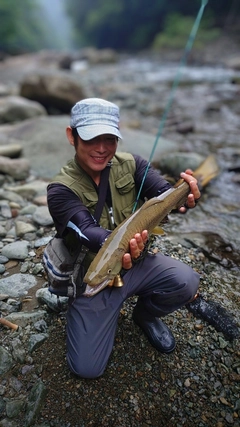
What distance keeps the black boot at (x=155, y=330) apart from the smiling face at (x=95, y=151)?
1.31 m

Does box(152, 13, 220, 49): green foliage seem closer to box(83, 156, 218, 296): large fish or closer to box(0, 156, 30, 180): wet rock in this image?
box(0, 156, 30, 180): wet rock

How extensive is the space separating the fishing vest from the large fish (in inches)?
13.3

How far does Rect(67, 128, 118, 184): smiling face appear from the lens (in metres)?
2.64

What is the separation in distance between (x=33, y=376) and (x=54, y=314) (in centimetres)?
61

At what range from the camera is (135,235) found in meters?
2.31

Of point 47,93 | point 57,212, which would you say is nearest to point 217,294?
point 57,212

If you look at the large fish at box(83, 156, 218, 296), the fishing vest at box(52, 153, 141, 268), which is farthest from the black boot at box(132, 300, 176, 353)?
the large fish at box(83, 156, 218, 296)

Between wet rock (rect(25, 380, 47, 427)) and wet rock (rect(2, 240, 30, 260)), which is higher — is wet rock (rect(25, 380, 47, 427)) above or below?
below

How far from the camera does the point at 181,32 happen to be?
45281mm

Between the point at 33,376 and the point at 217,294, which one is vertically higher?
the point at 217,294

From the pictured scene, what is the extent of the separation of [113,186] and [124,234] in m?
0.61

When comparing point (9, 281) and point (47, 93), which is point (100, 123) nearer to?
point (9, 281)

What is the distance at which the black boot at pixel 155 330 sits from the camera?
2781mm

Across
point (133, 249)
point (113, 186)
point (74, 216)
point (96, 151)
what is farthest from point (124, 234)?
point (96, 151)
